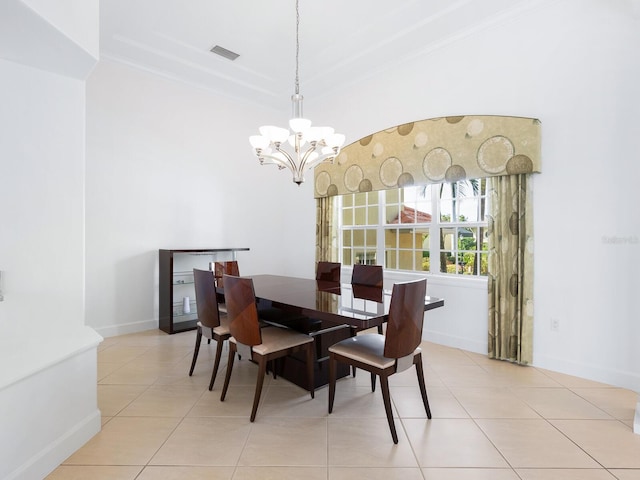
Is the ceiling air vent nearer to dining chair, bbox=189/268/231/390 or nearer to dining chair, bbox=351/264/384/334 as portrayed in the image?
dining chair, bbox=189/268/231/390

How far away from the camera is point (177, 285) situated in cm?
447

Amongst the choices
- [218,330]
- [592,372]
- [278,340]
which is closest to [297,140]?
[278,340]

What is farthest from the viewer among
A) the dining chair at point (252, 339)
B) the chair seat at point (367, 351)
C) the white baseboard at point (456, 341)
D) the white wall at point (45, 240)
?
the white baseboard at point (456, 341)

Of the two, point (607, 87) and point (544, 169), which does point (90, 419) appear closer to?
point (544, 169)

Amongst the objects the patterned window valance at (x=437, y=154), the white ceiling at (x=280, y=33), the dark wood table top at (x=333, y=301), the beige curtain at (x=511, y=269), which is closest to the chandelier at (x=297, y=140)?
the white ceiling at (x=280, y=33)

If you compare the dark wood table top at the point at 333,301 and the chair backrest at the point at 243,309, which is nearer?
the dark wood table top at the point at 333,301

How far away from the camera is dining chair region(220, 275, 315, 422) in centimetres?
225

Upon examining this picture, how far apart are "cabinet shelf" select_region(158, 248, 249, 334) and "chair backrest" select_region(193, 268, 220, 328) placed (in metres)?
1.59

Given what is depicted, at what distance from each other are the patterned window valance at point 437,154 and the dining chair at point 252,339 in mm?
2446

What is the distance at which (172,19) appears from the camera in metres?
3.40

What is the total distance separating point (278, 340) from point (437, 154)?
8.92ft

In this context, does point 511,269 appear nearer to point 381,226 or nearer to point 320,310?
point 381,226

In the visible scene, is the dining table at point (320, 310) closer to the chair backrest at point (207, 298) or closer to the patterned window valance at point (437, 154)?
the chair backrest at point (207, 298)

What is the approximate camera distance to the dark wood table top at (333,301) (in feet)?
6.76
